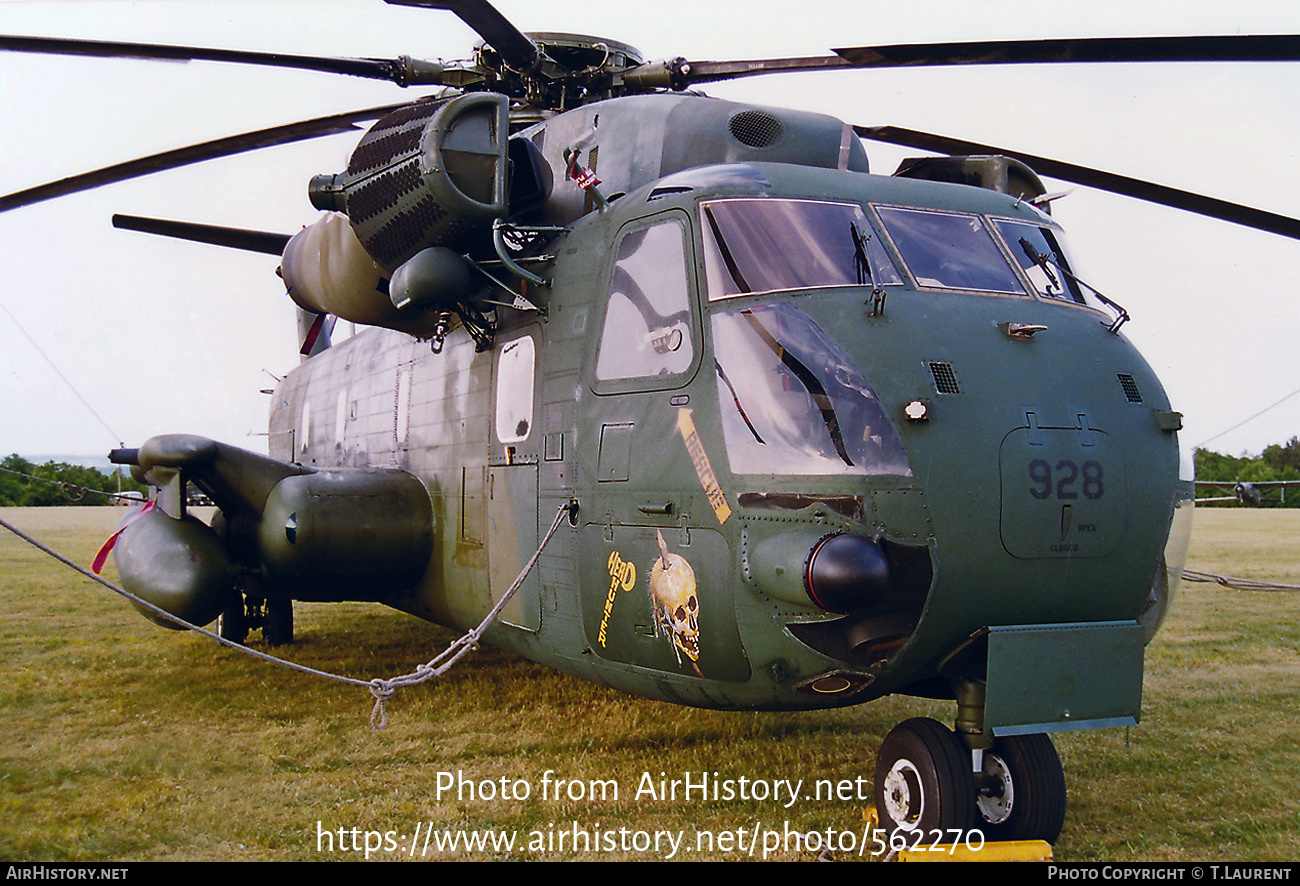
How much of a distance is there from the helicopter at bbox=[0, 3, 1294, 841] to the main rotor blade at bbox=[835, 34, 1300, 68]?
252 millimetres

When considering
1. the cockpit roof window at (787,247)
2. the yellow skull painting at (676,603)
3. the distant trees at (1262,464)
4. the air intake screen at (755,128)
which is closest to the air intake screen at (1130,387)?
the cockpit roof window at (787,247)

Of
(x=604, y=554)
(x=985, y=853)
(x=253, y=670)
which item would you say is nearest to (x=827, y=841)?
(x=985, y=853)

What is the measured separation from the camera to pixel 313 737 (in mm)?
6340

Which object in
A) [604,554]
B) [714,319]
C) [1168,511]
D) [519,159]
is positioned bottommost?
[604,554]

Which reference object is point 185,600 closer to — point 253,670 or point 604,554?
point 253,670

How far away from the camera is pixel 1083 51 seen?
168 inches

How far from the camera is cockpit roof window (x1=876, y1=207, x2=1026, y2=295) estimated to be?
4555mm

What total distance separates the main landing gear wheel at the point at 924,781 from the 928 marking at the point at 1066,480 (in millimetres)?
1076

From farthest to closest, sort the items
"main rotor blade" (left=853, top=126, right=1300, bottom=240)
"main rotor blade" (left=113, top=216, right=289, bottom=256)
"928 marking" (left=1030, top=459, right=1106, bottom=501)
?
"main rotor blade" (left=113, top=216, right=289, bottom=256), "main rotor blade" (left=853, top=126, right=1300, bottom=240), "928 marking" (left=1030, top=459, right=1106, bottom=501)

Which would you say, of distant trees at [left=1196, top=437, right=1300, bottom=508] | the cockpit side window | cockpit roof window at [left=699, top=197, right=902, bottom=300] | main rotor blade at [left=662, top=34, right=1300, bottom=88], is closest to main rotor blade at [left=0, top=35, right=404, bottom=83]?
the cockpit side window

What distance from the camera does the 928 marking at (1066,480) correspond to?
392 cm

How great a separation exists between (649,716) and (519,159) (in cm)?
366

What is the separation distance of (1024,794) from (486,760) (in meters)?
2.99

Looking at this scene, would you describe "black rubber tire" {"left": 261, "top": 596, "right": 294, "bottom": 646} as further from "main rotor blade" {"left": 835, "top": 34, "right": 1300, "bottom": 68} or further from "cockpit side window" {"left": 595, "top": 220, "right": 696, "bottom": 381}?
"main rotor blade" {"left": 835, "top": 34, "right": 1300, "bottom": 68}
